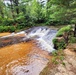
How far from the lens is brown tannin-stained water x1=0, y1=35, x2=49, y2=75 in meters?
6.49

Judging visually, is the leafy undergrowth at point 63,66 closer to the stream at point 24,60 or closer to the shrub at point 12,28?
the stream at point 24,60

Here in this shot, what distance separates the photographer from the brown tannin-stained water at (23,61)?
21.3 ft

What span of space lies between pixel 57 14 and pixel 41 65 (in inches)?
122

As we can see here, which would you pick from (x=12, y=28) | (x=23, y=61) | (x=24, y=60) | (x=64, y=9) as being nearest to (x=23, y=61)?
(x=23, y=61)

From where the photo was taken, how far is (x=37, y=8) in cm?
1870

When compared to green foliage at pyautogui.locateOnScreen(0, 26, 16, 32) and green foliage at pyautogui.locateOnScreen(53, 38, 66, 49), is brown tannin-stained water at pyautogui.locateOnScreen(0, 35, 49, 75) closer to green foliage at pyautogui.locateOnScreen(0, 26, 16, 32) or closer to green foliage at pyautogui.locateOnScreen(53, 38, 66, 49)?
green foliage at pyautogui.locateOnScreen(53, 38, 66, 49)

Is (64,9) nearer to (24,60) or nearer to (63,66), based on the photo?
(63,66)

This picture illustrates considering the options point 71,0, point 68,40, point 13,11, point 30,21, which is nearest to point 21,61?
point 68,40

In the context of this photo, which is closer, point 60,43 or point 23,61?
point 23,61

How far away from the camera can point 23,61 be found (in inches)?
300

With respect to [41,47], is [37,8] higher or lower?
higher

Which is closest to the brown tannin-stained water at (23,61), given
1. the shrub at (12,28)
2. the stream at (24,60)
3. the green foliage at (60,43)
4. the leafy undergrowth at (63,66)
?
the stream at (24,60)

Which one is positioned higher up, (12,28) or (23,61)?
(12,28)

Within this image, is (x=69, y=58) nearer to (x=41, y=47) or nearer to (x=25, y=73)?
(x=25, y=73)
